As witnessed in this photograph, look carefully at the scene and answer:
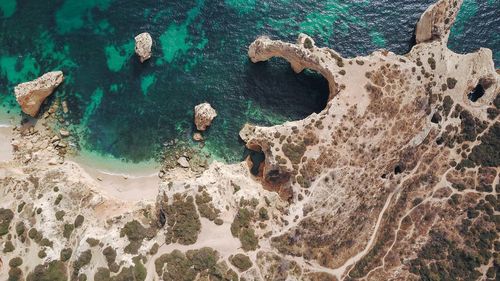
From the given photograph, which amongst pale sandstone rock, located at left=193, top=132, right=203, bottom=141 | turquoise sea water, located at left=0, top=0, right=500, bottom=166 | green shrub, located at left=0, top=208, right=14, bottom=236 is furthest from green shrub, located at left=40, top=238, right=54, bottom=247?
pale sandstone rock, located at left=193, top=132, right=203, bottom=141

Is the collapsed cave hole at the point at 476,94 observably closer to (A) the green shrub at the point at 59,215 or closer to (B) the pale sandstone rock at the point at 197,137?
(B) the pale sandstone rock at the point at 197,137

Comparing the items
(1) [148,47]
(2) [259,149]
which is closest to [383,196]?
(2) [259,149]

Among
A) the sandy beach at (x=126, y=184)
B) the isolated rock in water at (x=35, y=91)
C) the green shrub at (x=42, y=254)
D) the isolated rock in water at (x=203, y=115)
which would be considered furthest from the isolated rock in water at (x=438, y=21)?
the green shrub at (x=42, y=254)

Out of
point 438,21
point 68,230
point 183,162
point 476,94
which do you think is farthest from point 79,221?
point 476,94

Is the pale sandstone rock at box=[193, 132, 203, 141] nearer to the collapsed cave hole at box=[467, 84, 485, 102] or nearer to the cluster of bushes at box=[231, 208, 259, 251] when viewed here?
the cluster of bushes at box=[231, 208, 259, 251]

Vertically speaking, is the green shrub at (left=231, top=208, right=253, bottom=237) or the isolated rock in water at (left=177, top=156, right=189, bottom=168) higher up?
the green shrub at (left=231, top=208, right=253, bottom=237)
